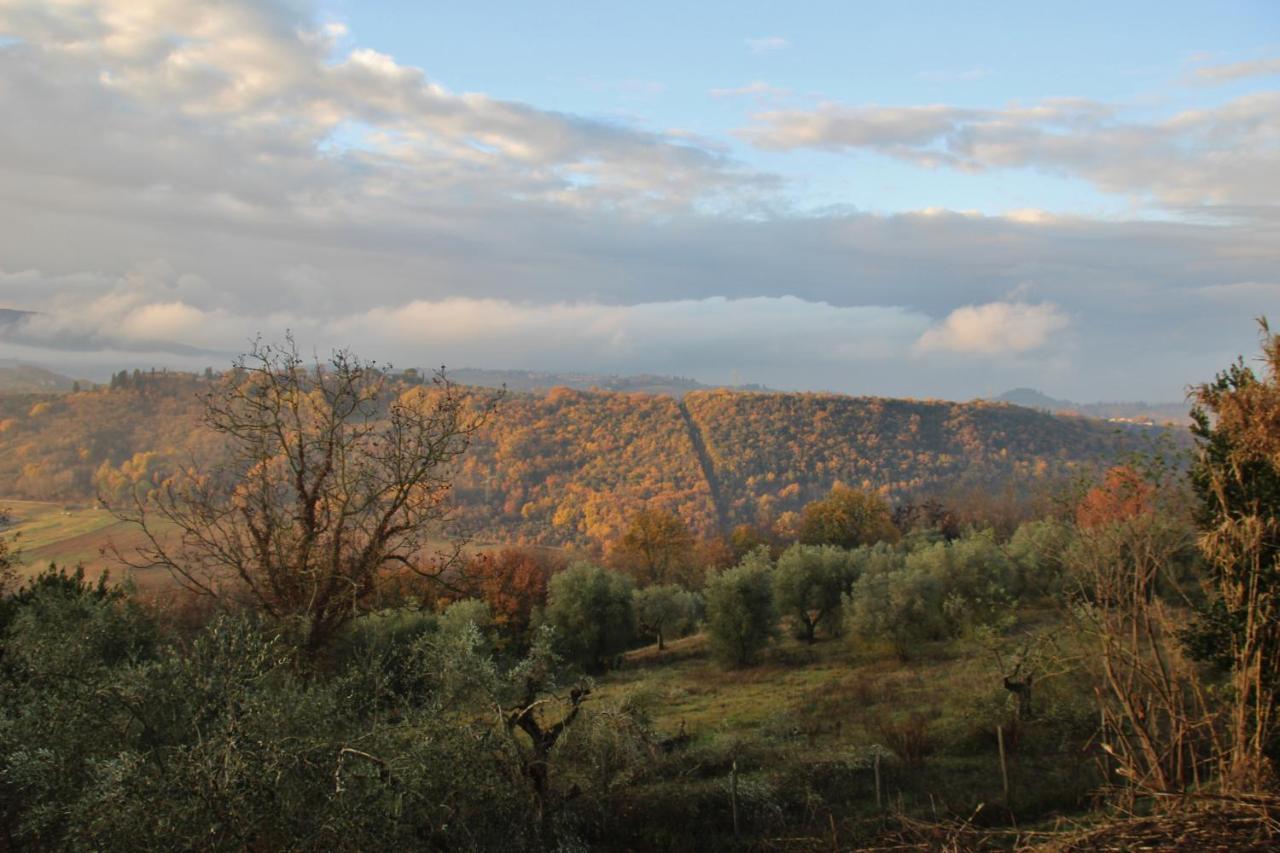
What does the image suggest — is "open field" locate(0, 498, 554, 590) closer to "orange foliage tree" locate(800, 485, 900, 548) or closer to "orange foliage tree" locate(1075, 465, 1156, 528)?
"orange foliage tree" locate(800, 485, 900, 548)

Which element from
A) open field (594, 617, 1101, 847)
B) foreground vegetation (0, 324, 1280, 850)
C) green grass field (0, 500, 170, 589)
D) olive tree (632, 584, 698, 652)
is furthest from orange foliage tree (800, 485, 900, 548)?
green grass field (0, 500, 170, 589)

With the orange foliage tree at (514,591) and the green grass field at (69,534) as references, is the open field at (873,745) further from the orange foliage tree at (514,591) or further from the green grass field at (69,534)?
the green grass field at (69,534)

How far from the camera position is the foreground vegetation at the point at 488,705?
6812 millimetres

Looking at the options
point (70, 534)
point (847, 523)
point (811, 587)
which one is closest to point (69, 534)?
point (70, 534)

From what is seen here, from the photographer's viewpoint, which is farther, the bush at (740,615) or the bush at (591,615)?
the bush at (591,615)

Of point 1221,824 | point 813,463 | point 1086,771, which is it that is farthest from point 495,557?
point 813,463

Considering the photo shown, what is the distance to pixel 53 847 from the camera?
309 inches

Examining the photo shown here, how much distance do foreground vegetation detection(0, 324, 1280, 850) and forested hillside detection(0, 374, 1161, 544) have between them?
199 ft

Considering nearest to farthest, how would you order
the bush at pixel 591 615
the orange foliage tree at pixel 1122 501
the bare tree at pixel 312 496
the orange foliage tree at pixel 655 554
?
the bare tree at pixel 312 496, the orange foliage tree at pixel 1122 501, the bush at pixel 591 615, the orange foliage tree at pixel 655 554

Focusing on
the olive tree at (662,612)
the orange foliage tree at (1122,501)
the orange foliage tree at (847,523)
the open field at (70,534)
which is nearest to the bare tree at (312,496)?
the orange foliage tree at (1122,501)

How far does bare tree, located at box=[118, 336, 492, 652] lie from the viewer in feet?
41.1

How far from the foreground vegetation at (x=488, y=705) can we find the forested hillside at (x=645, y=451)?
6077 cm

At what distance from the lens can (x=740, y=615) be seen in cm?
3681

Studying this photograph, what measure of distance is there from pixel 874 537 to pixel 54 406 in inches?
4610
